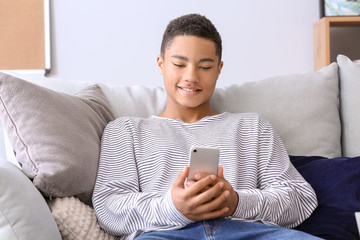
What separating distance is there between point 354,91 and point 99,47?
1476 millimetres

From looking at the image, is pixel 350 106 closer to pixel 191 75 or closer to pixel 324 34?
pixel 191 75

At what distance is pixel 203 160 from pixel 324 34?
1.65 m

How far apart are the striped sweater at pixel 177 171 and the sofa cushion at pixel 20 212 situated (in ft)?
0.75

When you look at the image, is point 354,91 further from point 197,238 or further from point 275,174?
point 197,238

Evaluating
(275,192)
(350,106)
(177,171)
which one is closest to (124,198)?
(177,171)

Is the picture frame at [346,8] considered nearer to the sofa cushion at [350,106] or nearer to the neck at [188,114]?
the sofa cushion at [350,106]

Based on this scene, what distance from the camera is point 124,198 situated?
124 centimetres

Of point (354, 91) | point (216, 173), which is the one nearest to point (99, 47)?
point (354, 91)

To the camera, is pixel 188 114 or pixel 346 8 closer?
pixel 188 114

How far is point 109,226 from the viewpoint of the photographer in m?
1.23

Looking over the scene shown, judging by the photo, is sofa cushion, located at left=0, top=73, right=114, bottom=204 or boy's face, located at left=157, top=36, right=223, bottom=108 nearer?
sofa cushion, located at left=0, top=73, right=114, bottom=204

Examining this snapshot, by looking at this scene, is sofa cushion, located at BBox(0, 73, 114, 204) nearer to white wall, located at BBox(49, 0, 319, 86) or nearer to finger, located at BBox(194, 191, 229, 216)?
finger, located at BBox(194, 191, 229, 216)

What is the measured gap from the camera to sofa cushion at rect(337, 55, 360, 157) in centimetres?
161

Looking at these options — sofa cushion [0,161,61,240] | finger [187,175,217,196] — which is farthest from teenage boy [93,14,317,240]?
sofa cushion [0,161,61,240]
